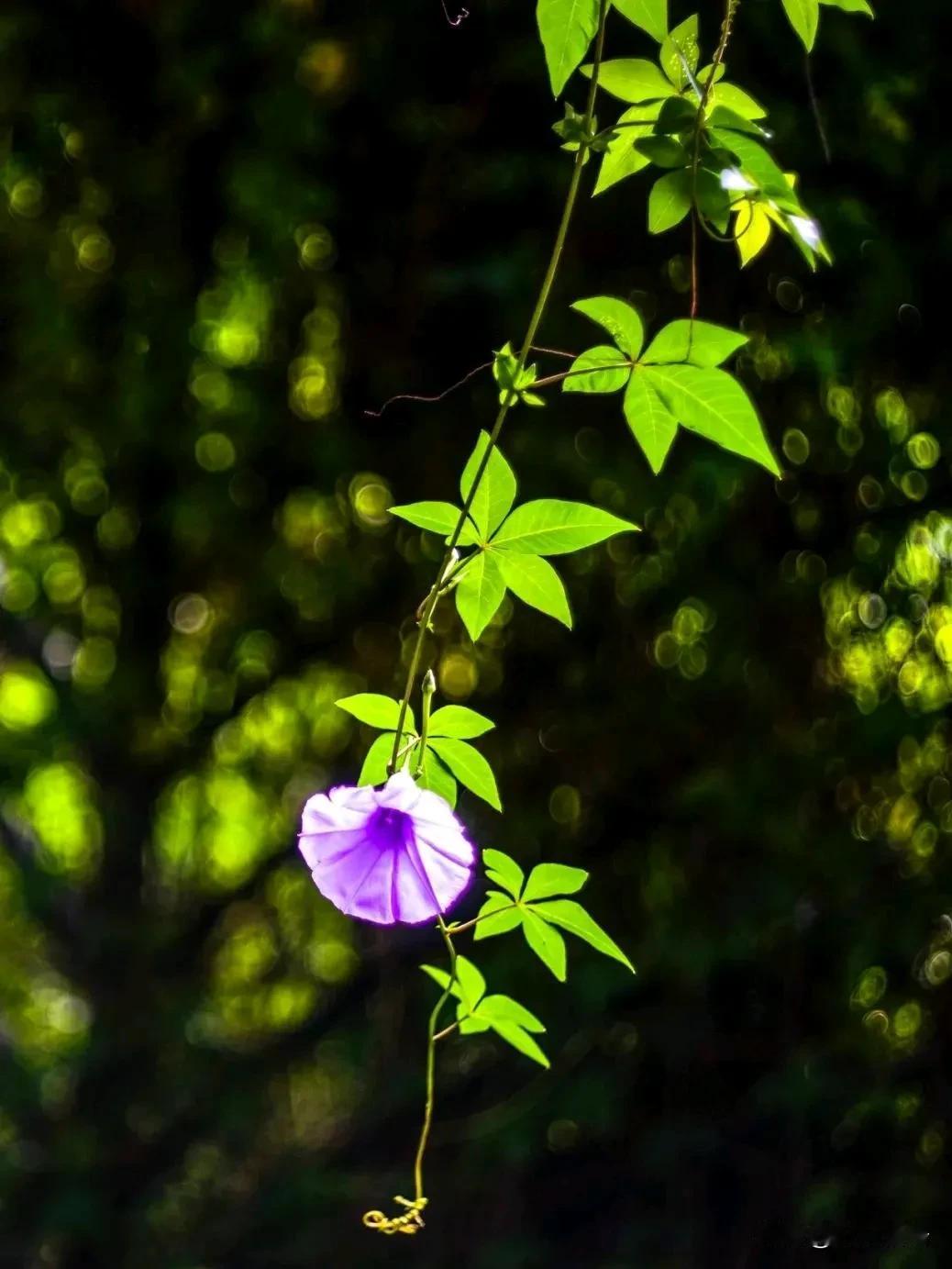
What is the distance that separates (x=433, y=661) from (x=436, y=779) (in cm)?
100

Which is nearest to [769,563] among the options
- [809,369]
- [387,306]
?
[809,369]

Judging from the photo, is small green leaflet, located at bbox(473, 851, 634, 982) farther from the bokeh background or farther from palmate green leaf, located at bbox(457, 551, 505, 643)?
the bokeh background

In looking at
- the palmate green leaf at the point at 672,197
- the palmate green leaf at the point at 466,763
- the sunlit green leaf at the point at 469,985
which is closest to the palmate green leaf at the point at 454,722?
the palmate green leaf at the point at 466,763

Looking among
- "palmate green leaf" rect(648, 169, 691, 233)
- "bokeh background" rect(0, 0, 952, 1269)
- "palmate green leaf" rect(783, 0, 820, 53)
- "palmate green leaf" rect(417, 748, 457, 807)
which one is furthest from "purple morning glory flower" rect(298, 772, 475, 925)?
"bokeh background" rect(0, 0, 952, 1269)

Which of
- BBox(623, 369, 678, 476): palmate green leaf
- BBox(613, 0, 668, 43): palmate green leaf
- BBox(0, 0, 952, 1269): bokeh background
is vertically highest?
BBox(613, 0, 668, 43): palmate green leaf

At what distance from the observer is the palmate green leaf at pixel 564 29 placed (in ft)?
1.94

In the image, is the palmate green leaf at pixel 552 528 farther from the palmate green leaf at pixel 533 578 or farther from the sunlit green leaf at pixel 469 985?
the sunlit green leaf at pixel 469 985

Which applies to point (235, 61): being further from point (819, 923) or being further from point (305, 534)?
point (819, 923)

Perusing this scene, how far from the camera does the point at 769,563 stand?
61.6 inches

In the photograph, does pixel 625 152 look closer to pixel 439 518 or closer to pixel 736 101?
pixel 736 101

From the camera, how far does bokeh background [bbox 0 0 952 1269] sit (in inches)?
58.8

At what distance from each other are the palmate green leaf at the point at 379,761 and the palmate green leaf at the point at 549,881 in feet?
0.29

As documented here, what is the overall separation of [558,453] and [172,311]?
562mm

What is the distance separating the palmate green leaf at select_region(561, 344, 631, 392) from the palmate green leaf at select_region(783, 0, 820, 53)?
17cm
